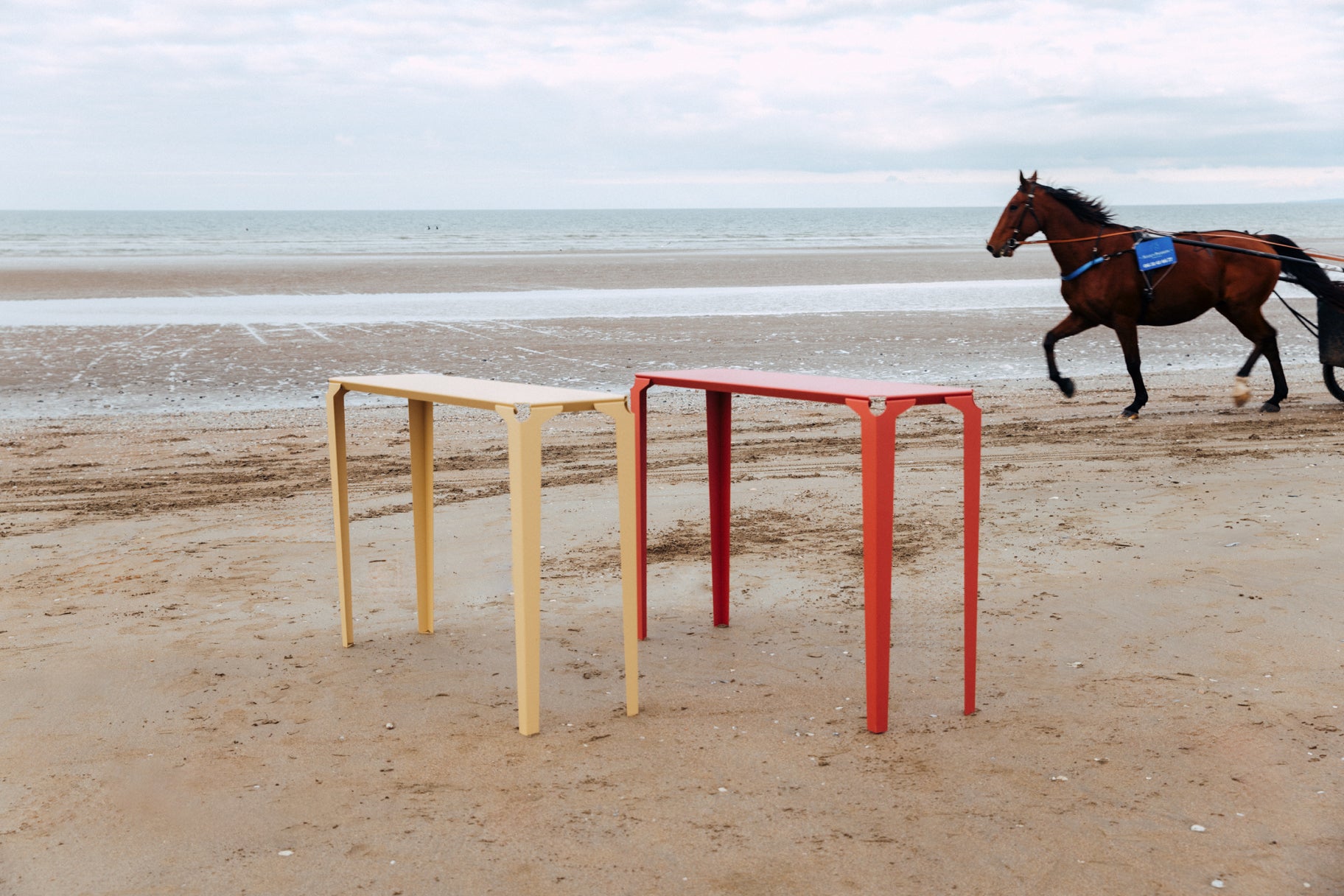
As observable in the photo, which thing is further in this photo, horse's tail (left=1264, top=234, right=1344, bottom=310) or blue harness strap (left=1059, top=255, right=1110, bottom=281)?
blue harness strap (left=1059, top=255, right=1110, bottom=281)

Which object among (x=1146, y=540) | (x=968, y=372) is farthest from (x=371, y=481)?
(x=968, y=372)

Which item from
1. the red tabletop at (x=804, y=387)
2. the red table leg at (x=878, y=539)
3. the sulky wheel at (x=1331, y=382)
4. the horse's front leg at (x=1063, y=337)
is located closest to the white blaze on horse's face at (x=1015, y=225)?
the horse's front leg at (x=1063, y=337)

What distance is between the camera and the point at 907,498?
6863 millimetres

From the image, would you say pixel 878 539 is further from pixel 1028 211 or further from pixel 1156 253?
pixel 1028 211

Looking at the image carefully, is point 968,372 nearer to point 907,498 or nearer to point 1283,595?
point 907,498

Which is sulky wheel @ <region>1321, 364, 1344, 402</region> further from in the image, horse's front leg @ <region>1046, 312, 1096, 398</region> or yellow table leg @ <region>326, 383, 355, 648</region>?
yellow table leg @ <region>326, 383, 355, 648</region>

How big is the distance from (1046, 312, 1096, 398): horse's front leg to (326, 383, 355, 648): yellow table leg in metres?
7.32

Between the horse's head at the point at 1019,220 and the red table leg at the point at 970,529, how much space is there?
7.21 metres

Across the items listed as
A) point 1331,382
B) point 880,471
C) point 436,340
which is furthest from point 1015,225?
point 436,340

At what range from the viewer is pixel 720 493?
15.7 ft

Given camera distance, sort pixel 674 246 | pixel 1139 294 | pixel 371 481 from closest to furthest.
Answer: pixel 371 481
pixel 1139 294
pixel 674 246

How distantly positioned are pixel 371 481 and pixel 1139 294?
266 inches

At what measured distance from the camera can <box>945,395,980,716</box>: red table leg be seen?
3.71 meters

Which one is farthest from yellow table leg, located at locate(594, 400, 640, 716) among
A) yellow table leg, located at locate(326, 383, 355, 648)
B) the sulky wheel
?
the sulky wheel
